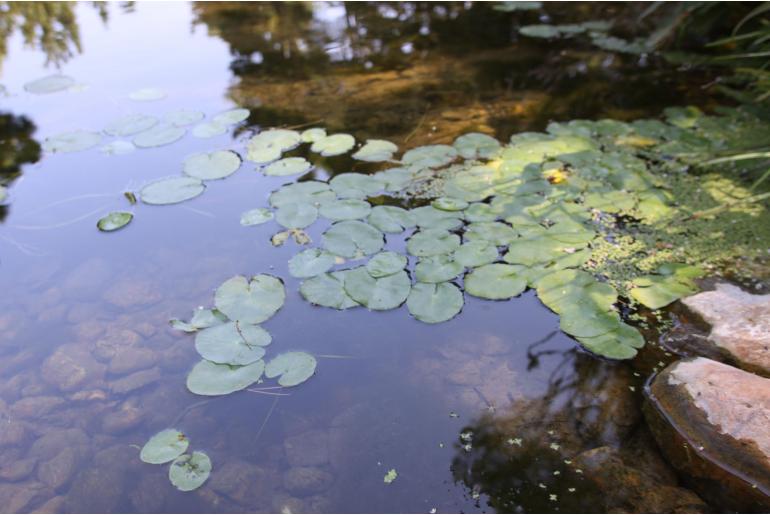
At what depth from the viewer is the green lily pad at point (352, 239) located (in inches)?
97.5

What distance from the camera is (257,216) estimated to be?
108 inches

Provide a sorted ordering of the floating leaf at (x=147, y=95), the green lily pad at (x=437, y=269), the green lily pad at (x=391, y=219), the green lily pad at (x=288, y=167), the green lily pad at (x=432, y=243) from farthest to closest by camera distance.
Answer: the floating leaf at (x=147, y=95)
the green lily pad at (x=288, y=167)
the green lily pad at (x=391, y=219)
the green lily pad at (x=432, y=243)
the green lily pad at (x=437, y=269)

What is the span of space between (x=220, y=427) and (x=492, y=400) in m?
0.93

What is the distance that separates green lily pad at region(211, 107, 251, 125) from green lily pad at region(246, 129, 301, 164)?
0.21 metres

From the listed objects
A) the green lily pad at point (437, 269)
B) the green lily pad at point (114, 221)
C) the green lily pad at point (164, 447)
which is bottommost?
the green lily pad at point (164, 447)

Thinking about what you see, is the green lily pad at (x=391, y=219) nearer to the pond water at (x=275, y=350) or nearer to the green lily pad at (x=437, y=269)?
the pond water at (x=275, y=350)

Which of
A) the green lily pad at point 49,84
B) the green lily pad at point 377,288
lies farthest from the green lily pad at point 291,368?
the green lily pad at point 49,84

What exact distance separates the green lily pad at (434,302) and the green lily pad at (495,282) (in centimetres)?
7

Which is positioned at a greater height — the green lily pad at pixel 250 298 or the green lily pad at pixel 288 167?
the green lily pad at pixel 288 167

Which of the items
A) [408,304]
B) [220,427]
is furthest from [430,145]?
[220,427]

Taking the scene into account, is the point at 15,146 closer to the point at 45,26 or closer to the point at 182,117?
the point at 182,117

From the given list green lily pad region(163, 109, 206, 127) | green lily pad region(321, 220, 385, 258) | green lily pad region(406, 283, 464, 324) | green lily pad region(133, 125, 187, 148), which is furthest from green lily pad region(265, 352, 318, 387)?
green lily pad region(163, 109, 206, 127)

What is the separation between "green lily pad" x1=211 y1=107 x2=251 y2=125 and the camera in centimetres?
348

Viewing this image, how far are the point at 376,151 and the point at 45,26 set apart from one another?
4.02m
